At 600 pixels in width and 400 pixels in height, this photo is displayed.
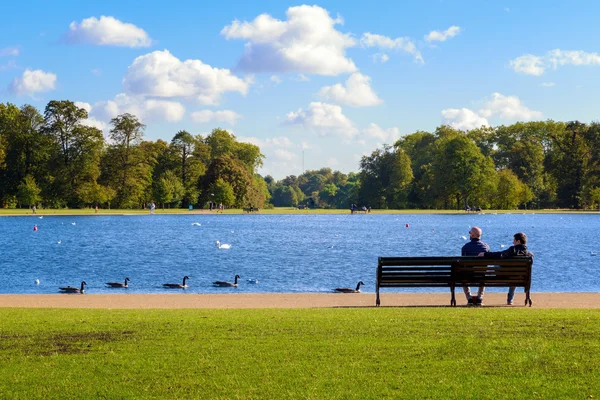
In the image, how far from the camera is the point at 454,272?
1380 cm

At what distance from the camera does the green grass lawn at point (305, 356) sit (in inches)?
281

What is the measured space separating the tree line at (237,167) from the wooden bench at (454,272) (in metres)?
93.3

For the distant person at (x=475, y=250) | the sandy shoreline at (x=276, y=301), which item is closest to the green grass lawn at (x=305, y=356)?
the distant person at (x=475, y=250)

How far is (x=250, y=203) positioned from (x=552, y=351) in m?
116

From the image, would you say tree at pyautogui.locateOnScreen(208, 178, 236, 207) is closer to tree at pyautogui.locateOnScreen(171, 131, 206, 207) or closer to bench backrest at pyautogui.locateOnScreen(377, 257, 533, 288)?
tree at pyautogui.locateOnScreen(171, 131, 206, 207)

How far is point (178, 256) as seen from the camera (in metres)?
41.2

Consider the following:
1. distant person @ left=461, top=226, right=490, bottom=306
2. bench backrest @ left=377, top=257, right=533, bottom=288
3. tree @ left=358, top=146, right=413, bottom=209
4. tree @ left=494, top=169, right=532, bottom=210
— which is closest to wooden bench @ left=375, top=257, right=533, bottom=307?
bench backrest @ left=377, top=257, right=533, bottom=288

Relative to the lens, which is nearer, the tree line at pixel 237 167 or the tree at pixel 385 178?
the tree line at pixel 237 167

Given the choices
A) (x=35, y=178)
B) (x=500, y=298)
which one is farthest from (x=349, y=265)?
(x=35, y=178)

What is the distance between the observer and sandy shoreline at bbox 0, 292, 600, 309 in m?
14.7

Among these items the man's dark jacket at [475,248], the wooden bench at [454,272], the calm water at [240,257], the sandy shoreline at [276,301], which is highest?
the man's dark jacket at [475,248]

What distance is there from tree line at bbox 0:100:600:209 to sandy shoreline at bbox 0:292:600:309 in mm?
89023

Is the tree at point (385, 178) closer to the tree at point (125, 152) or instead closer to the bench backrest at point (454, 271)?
the tree at point (125, 152)

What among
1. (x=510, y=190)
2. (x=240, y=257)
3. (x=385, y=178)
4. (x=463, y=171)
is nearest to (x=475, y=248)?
(x=240, y=257)
